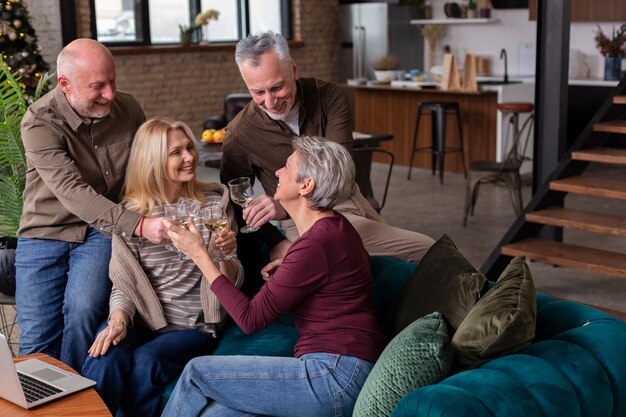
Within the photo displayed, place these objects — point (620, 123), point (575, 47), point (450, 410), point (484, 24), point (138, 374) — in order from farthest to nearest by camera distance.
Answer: point (484, 24), point (575, 47), point (620, 123), point (138, 374), point (450, 410)

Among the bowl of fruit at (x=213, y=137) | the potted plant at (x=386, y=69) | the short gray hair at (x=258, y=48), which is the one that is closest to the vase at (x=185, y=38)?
the potted plant at (x=386, y=69)

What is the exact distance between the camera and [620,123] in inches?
248

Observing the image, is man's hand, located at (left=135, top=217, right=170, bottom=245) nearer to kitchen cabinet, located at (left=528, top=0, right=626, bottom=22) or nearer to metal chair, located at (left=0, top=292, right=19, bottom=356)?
metal chair, located at (left=0, top=292, right=19, bottom=356)

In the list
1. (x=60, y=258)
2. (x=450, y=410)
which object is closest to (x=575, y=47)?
(x=60, y=258)

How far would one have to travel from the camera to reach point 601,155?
19.8ft

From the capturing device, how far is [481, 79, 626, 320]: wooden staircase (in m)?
5.68

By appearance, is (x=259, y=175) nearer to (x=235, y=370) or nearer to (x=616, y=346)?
(x=235, y=370)

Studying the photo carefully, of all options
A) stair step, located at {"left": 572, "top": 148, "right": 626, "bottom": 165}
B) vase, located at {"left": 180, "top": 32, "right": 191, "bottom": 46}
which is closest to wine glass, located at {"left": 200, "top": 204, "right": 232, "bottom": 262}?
stair step, located at {"left": 572, "top": 148, "right": 626, "bottom": 165}

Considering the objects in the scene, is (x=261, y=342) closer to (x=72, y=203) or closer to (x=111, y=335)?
(x=111, y=335)

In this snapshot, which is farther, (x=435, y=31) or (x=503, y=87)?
(x=435, y=31)

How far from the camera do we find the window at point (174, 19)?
1120cm

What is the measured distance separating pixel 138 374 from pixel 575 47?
8957 mm

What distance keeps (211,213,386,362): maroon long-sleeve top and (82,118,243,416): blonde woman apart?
551 millimetres

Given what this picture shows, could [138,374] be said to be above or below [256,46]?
below
